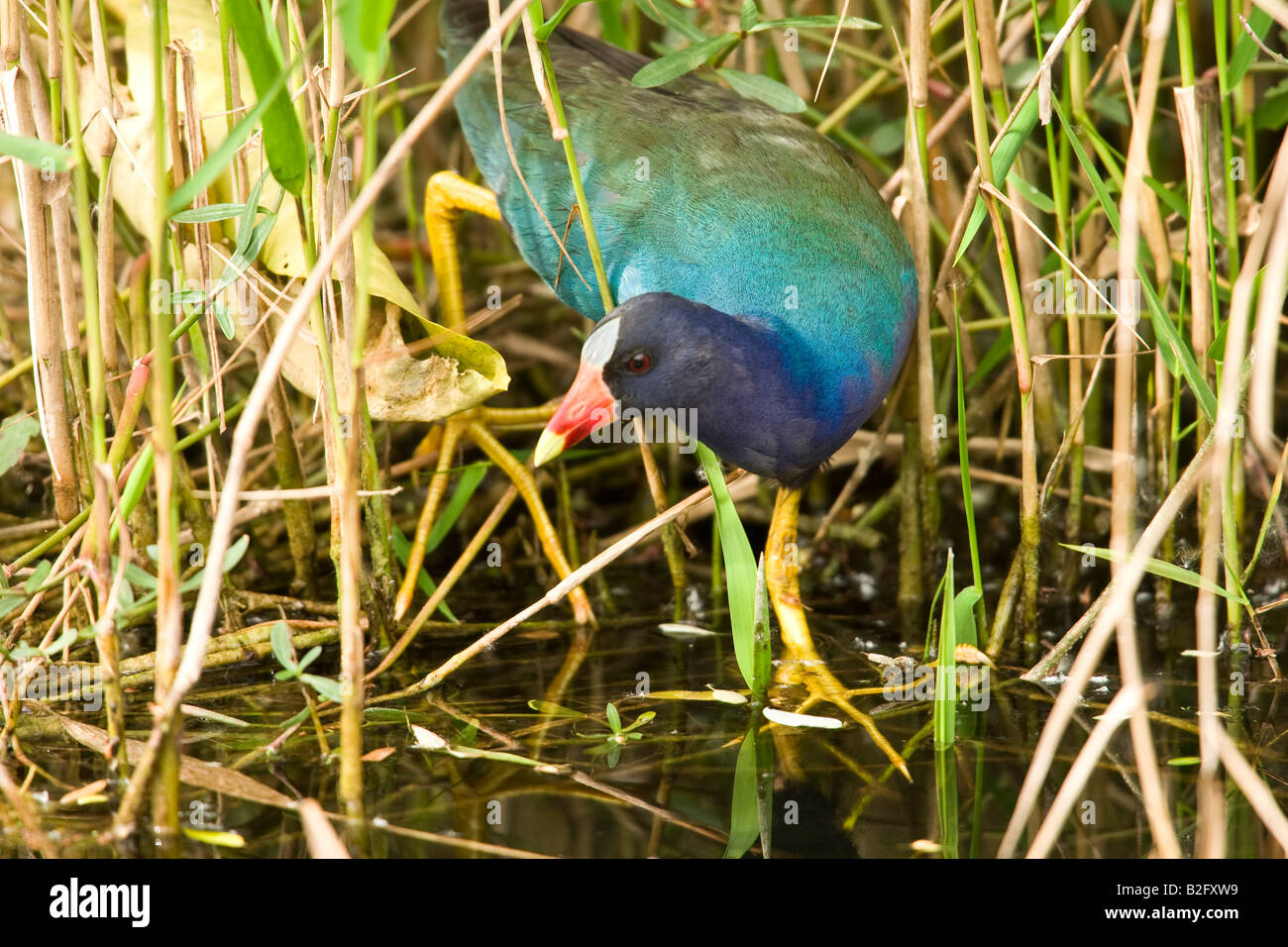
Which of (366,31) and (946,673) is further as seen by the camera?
(946,673)

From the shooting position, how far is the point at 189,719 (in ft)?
5.91

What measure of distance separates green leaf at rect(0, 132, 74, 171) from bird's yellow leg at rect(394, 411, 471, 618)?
944 mm

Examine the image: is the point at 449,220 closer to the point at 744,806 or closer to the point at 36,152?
the point at 36,152

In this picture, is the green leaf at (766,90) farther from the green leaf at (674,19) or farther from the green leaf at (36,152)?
the green leaf at (36,152)

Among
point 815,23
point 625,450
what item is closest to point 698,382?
point 815,23

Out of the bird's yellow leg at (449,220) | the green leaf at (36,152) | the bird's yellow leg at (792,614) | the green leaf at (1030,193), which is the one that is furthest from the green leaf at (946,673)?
the bird's yellow leg at (449,220)

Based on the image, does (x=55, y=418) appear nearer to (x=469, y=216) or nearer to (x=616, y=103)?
(x=616, y=103)

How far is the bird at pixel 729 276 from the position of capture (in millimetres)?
1779

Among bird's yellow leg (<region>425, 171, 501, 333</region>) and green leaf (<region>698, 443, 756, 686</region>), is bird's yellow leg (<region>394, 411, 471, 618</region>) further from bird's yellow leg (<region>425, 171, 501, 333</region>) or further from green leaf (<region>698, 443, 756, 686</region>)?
green leaf (<region>698, 443, 756, 686</region>)

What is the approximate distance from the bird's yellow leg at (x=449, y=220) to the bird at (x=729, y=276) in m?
0.30

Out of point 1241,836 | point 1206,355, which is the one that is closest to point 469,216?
point 1206,355

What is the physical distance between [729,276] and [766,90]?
395 mm

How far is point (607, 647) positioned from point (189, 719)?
2.32 feet

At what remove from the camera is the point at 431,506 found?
2.25 metres
